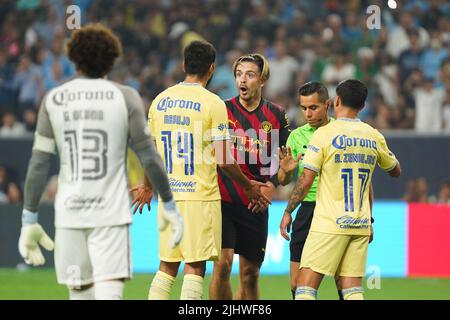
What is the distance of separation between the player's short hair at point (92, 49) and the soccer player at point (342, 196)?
6.79 ft

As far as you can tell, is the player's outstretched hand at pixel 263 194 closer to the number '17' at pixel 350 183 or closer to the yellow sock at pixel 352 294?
the number '17' at pixel 350 183

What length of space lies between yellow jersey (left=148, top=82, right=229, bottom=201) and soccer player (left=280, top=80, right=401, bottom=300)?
833 mm

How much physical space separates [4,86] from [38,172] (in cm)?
1220

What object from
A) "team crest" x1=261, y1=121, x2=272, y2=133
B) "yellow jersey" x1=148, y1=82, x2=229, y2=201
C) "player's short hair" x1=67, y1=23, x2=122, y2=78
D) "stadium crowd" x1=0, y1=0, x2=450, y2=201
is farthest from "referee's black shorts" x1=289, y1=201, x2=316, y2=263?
"stadium crowd" x1=0, y1=0, x2=450, y2=201

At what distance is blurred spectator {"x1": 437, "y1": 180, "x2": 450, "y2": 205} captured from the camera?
16.5 m

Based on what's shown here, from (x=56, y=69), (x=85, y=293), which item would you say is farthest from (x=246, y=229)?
(x=56, y=69)

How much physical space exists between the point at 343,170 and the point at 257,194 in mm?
1265

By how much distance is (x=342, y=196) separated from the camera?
8297 millimetres

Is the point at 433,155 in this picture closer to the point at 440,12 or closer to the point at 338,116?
the point at 440,12

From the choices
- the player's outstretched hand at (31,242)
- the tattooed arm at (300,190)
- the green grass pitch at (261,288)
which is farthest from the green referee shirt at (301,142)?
the green grass pitch at (261,288)

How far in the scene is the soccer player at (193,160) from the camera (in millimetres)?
8625

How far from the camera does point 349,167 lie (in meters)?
8.26

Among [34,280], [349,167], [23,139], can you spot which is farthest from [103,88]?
[23,139]

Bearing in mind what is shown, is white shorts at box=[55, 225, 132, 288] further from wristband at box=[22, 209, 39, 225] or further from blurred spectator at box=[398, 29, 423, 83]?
blurred spectator at box=[398, 29, 423, 83]
